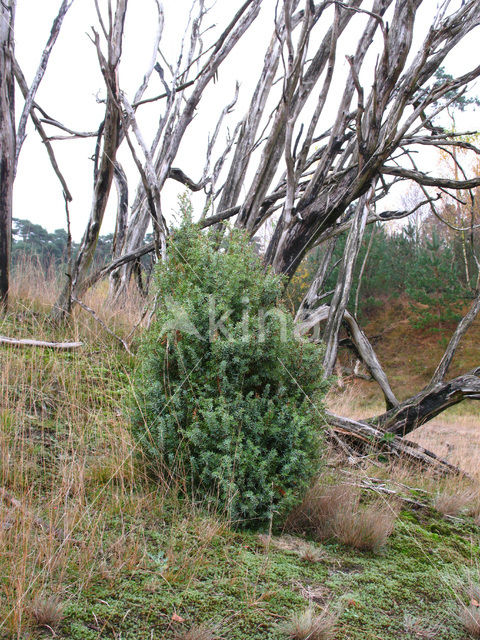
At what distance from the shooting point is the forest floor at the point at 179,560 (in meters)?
1.74

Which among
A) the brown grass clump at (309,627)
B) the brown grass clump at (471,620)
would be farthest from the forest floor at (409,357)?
the brown grass clump at (309,627)

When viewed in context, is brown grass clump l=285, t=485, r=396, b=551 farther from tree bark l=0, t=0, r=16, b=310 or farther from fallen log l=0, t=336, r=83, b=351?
tree bark l=0, t=0, r=16, b=310

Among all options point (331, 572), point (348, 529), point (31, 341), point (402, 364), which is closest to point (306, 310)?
point (31, 341)

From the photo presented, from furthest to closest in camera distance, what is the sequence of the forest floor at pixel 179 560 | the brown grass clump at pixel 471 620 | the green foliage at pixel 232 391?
the green foliage at pixel 232 391
the brown grass clump at pixel 471 620
the forest floor at pixel 179 560

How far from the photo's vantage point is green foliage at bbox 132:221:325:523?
2.53 metres

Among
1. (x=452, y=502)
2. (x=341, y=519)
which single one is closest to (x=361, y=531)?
(x=341, y=519)

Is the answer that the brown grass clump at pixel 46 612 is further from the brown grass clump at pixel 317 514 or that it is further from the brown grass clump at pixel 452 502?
the brown grass clump at pixel 452 502

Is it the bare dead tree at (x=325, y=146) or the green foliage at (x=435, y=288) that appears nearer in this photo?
the bare dead tree at (x=325, y=146)

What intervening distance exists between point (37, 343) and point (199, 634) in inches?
136

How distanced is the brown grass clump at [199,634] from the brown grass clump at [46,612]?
41cm

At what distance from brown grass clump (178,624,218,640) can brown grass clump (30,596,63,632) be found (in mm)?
410

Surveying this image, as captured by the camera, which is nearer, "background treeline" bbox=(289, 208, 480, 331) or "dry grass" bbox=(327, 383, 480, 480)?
"dry grass" bbox=(327, 383, 480, 480)

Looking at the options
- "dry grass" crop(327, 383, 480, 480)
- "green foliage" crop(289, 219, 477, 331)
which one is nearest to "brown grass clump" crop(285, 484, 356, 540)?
"dry grass" crop(327, 383, 480, 480)

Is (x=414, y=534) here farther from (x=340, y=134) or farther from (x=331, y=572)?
(x=340, y=134)
